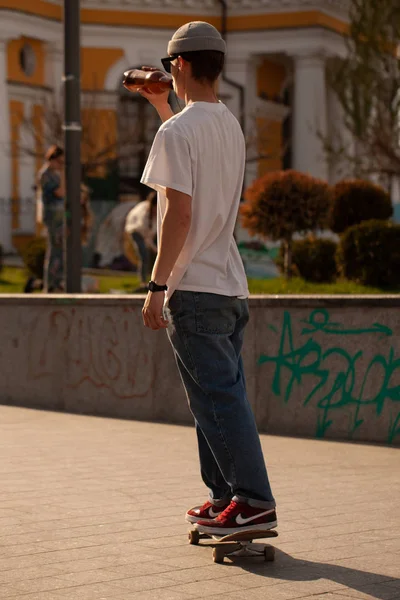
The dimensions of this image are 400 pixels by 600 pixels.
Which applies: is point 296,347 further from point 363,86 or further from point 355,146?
point 355,146

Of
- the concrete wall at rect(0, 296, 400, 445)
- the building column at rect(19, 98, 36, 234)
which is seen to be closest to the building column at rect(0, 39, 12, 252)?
the building column at rect(19, 98, 36, 234)

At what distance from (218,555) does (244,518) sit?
0.17 m

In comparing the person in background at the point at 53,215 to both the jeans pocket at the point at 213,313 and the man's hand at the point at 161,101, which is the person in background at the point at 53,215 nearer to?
the man's hand at the point at 161,101

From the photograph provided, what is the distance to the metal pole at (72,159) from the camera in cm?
1245

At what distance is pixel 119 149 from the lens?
37.4 meters

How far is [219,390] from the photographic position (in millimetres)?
5383

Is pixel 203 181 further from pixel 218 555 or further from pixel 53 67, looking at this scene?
pixel 53 67

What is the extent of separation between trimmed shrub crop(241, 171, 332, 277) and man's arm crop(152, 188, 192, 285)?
908cm

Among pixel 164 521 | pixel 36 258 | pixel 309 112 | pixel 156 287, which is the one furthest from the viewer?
pixel 309 112

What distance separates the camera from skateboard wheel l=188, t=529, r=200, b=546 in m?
5.69

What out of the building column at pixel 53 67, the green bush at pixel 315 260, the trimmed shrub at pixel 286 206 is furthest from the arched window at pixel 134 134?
the green bush at pixel 315 260

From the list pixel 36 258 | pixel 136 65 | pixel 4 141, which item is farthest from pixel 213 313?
pixel 136 65

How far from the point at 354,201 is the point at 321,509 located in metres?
9.00

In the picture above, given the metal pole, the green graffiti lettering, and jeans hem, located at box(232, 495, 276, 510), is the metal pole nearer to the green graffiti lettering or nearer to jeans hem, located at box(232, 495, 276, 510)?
the green graffiti lettering
